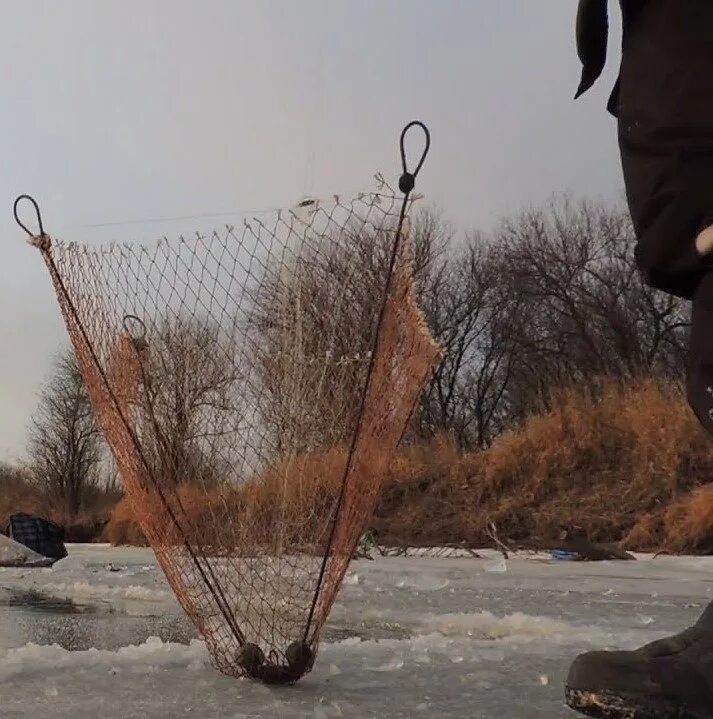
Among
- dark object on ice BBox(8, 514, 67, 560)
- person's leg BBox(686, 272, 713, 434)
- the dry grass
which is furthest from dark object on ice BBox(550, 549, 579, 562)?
person's leg BBox(686, 272, 713, 434)

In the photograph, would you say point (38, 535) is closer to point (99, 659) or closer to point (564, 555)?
point (564, 555)

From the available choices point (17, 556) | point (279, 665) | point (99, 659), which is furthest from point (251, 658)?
point (17, 556)

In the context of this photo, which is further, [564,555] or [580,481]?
[580,481]

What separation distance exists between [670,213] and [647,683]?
1.96ft

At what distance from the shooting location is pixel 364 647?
6.36ft

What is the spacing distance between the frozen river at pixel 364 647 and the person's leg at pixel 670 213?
20 centimetres

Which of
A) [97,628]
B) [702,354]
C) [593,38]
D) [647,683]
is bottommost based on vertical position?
[97,628]

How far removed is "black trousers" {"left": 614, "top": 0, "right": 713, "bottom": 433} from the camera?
103 cm

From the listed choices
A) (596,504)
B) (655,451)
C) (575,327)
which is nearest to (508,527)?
(596,504)

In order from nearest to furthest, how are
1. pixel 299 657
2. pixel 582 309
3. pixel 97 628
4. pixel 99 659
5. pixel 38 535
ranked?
pixel 299 657 → pixel 99 659 → pixel 97 628 → pixel 38 535 → pixel 582 309

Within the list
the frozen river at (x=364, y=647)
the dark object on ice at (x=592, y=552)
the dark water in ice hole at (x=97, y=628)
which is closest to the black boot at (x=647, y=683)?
the frozen river at (x=364, y=647)

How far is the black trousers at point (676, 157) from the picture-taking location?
1.03m

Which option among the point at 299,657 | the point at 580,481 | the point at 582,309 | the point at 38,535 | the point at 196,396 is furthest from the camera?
the point at 582,309

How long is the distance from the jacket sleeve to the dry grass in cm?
612
